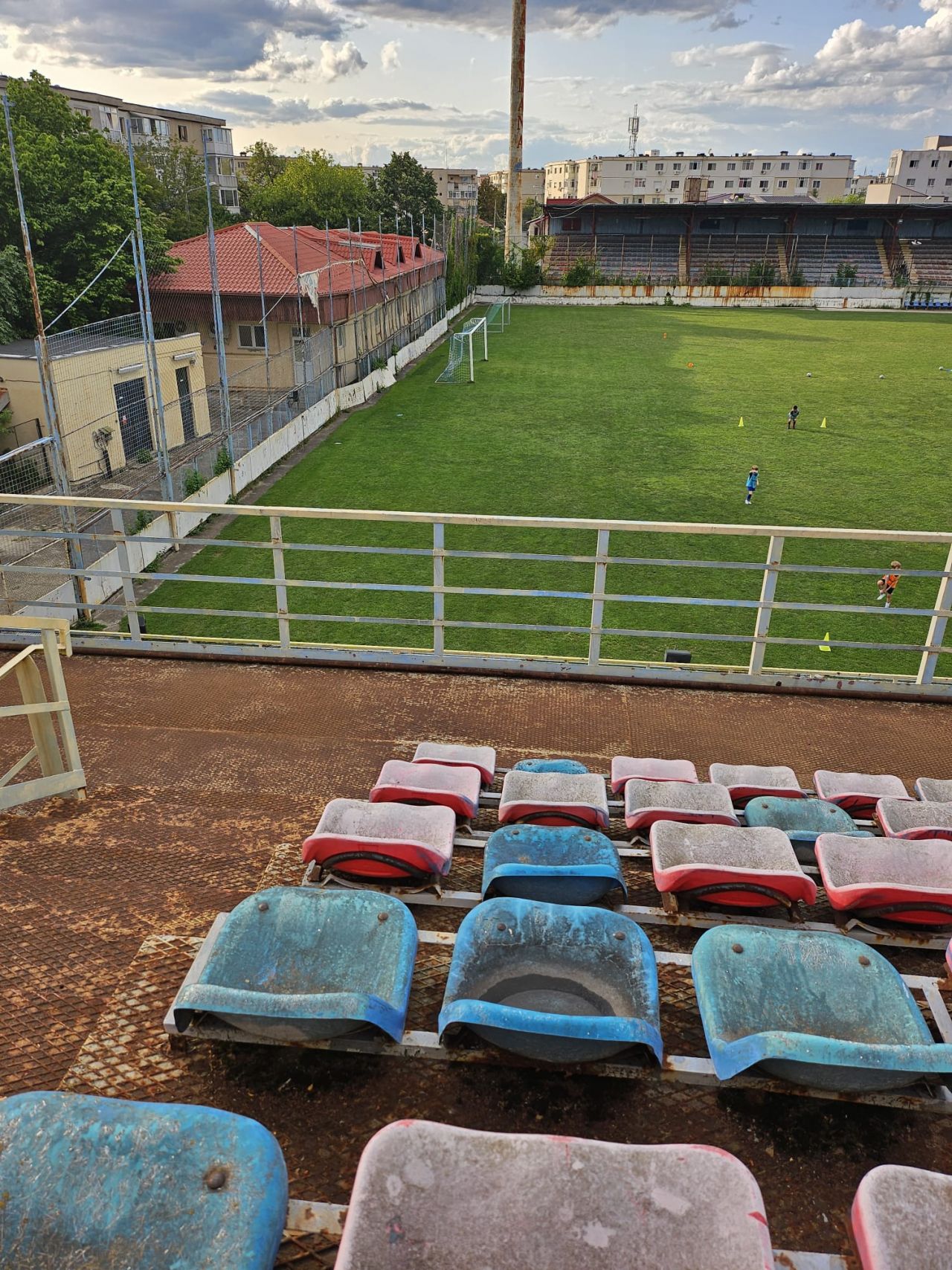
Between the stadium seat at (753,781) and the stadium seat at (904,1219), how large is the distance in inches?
95.8

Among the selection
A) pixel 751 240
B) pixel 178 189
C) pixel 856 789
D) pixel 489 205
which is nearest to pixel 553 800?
pixel 856 789

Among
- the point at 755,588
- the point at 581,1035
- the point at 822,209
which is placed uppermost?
the point at 822,209

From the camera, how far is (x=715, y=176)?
121 metres

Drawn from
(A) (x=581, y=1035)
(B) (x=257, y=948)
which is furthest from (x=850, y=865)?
(B) (x=257, y=948)

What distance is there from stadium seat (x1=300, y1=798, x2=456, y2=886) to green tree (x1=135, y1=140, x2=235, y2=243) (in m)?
45.5

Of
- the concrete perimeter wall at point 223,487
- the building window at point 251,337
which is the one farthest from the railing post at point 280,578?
the building window at point 251,337

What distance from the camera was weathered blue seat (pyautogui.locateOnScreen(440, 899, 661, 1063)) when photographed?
2.27 m

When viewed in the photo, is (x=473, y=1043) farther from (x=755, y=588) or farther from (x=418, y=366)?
(x=418, y=366)

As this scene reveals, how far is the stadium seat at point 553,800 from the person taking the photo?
11.8ft

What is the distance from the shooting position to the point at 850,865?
3.12 meters

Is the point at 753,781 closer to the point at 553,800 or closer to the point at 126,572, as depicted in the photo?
the point at 553,800

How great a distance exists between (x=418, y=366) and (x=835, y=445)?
64.4 ft

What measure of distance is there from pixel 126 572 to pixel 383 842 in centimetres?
393

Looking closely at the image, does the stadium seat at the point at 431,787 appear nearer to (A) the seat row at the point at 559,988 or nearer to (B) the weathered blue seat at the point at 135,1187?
(A) the seat row at the point at 559,988
